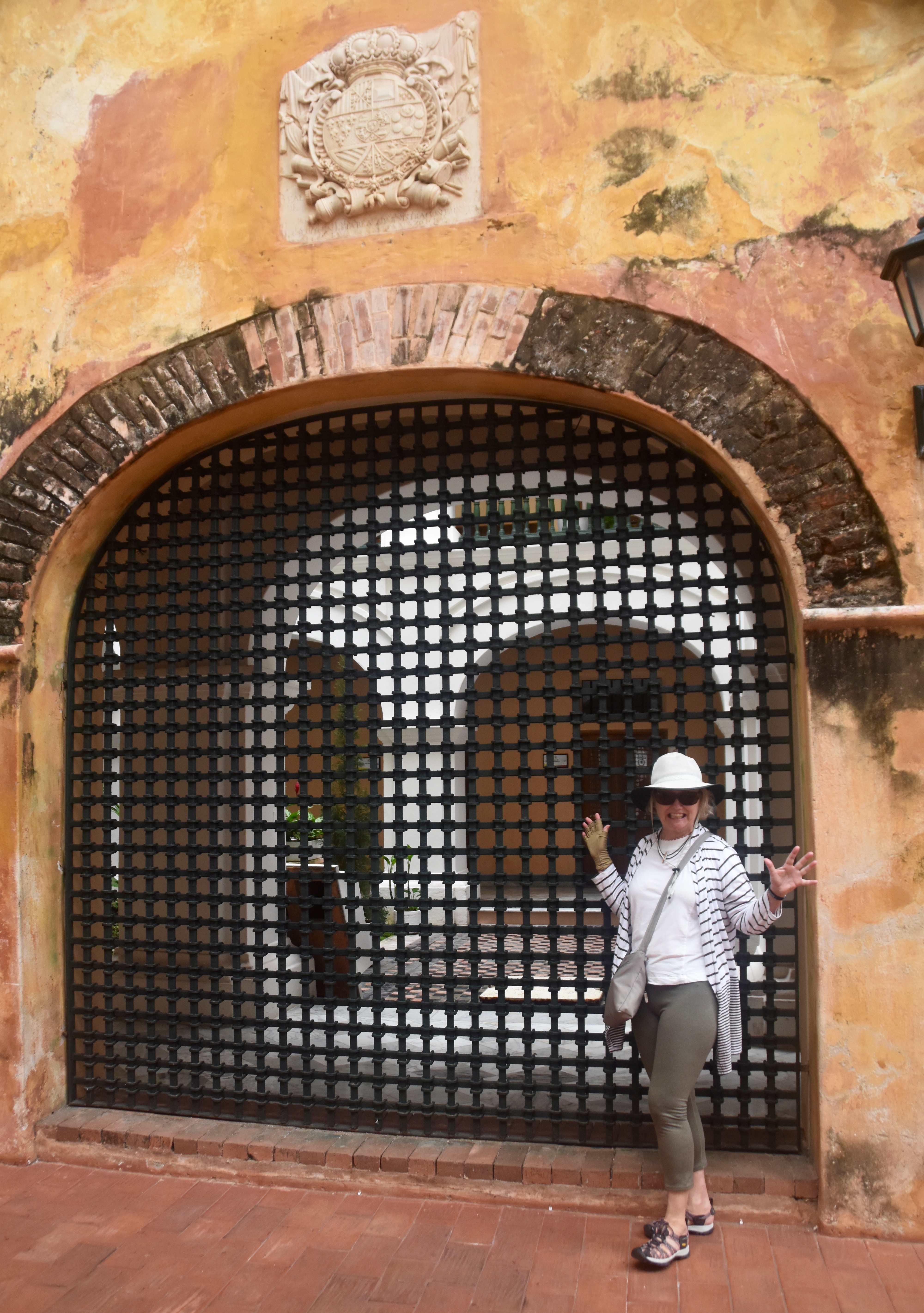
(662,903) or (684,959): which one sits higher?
(662,903)

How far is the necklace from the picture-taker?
3521 mm

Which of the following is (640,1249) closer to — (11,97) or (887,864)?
(887,864)

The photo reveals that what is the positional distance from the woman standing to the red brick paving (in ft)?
0.63

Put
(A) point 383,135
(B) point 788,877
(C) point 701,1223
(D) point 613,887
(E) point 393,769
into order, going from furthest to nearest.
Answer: (E) point 393,769
(A) point 383,135
(D) point 613,887
(C) point 701,1223
(B) point 788,877

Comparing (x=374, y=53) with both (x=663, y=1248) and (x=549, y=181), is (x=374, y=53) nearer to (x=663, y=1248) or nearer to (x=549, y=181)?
(x=549, y=181)

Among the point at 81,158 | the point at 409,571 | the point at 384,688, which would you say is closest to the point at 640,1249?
the point at 409,571

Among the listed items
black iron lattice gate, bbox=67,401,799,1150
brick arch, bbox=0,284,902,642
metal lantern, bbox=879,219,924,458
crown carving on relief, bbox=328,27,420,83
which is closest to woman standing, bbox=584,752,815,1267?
black iron lattice gate, bbox=67,401,799,1150

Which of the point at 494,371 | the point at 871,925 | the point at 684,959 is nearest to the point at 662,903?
the point at 684,959

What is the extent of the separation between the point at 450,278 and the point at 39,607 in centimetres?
230

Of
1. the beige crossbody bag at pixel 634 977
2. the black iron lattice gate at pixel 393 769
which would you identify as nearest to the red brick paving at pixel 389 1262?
the black iron lattice gate at pixel 393 769

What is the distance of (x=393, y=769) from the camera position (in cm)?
462

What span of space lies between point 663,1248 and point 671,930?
102 centimetres

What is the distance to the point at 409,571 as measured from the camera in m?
4.45

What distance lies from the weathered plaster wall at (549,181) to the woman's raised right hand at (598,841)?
1.39 metres
